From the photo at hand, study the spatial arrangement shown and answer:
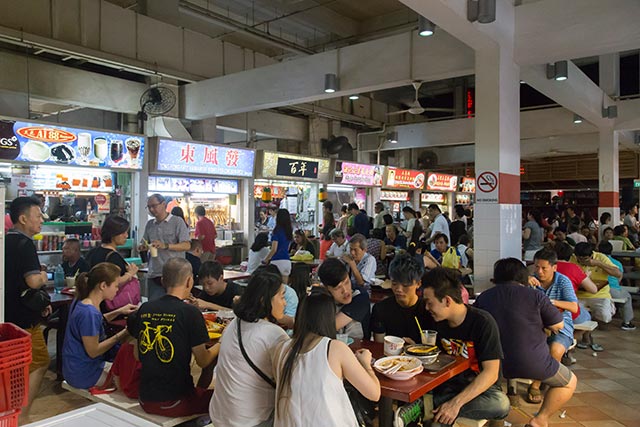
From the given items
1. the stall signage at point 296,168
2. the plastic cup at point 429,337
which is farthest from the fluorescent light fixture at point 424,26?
the stall signage at point 296,168

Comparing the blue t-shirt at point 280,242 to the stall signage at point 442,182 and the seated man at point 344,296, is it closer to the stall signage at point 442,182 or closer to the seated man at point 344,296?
the seated man at point 344,296

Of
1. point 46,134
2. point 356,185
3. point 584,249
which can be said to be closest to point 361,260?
point 584,249

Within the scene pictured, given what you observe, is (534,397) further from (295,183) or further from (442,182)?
(442,182)

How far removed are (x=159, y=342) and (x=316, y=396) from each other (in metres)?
1.08

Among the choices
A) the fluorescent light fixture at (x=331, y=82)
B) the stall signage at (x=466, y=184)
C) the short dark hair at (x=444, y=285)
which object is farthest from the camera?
the stall signage at (x=466, y=184)

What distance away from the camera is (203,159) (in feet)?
27.5

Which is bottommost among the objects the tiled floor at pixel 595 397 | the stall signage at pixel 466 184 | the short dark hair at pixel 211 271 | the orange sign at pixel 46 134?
the tiled floor at pixel 595 397

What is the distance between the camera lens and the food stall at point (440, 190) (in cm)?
1487

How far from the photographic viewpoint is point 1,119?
19.3 ft

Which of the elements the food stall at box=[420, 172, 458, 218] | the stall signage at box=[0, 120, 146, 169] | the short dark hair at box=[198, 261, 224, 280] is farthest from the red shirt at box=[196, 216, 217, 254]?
the food stall at box=[420, 172, 458, 218]

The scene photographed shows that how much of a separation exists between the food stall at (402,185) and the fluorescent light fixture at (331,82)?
20.3 feet

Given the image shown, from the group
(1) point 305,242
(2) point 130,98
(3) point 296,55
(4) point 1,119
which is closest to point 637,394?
(1) point 305,242

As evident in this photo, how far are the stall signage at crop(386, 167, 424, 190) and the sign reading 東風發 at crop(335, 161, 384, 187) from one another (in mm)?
486

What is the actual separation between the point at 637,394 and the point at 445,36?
440cm
